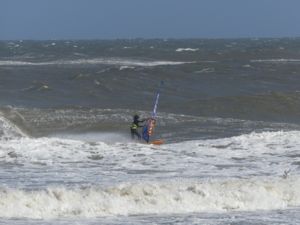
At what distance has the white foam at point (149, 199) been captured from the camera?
1182 cm

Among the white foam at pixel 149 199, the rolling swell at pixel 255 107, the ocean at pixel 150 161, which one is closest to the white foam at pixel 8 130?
the ocean at pixel 150 161

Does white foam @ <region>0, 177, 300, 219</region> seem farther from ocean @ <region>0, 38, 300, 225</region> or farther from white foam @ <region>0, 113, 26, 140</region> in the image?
white foam @ <region>0, 113, 26, 140</region>

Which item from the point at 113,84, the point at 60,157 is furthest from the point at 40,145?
the point at 113,84

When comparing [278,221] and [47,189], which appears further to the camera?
[47,189]

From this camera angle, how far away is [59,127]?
81.6 ft

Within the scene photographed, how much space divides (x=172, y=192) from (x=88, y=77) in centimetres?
3275

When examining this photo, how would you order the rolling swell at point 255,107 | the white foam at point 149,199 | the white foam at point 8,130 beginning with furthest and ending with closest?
1. the rolling swell at point 255,107
2. the white foam at point 8,130
3. the white foam at point 149,199

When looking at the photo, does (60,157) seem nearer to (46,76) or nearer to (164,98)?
(164,98)

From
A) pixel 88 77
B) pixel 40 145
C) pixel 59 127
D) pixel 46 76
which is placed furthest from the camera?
pixel 46 76

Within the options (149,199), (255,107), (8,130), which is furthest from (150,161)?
(255,107)

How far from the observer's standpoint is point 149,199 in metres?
12.4

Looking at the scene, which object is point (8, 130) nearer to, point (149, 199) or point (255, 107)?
point (149, 199)

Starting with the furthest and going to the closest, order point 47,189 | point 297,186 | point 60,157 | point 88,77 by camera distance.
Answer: point 88,77 → point 60,157 → point 297,186 → point 47,189

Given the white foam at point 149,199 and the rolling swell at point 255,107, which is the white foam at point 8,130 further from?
the white foam at point 149,199
